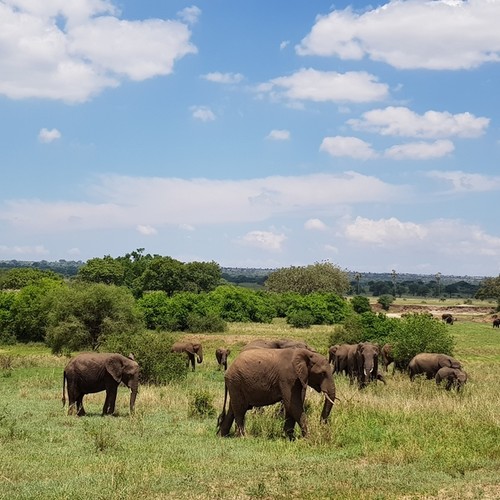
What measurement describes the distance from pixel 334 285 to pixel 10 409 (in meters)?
121

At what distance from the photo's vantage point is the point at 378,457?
1332cm

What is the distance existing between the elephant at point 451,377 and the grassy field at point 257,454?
17.1ft

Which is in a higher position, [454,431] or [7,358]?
[454,431]

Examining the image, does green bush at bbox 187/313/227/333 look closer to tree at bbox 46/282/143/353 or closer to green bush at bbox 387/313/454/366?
tree at bbox 46/282/143/353

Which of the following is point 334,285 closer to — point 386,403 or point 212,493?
point 386,403

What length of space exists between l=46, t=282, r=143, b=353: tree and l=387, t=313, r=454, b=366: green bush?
24529mm

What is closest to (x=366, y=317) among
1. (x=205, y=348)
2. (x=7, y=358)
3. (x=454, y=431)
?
(x=205, y=348)

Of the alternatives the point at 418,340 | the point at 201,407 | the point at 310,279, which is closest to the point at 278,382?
the point at 201,407

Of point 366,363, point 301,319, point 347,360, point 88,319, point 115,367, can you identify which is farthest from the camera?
point 301,319

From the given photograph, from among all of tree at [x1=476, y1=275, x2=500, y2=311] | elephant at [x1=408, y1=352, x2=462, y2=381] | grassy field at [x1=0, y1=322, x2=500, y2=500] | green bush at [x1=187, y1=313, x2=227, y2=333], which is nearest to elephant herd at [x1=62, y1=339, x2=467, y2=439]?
grassy field at [x1=0, y1=322, x2=500, y2=500]

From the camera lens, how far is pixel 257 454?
1403 centimetres

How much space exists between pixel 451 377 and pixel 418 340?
864 centimetres

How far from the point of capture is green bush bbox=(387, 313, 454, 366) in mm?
36500

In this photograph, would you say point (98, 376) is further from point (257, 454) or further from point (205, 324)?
point (205, 324)
